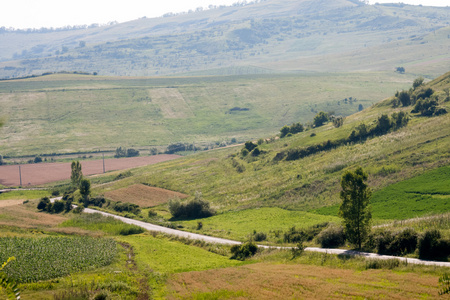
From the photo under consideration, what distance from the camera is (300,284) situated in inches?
1565

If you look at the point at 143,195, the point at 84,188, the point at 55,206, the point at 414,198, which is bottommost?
the point at 143,195

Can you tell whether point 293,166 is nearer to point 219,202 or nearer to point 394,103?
point 219,202

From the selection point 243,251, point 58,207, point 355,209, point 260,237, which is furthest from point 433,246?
point 58,207

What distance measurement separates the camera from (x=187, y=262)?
54.2 m

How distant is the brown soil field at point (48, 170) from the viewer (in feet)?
530

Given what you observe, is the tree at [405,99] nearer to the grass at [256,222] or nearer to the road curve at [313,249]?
the grass at [256,222]

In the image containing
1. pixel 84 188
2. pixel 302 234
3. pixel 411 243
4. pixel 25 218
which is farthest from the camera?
pixel 84 188

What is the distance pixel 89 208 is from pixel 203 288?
2729 inches

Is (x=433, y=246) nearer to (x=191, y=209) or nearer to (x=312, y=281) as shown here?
(x=312, y=281)

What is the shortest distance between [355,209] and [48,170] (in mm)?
152865

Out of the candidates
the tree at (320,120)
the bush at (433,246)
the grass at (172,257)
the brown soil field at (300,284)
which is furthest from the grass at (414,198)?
the tree at (320,120)

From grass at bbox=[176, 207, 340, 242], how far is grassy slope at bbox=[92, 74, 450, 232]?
47.9 inches

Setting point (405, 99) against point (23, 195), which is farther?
point (405, 99)

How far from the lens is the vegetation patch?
1772 inches
